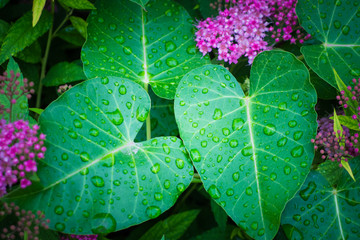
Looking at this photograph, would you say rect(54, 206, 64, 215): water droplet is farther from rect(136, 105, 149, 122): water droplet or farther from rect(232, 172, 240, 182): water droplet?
rect(232, 172, 240, 182): water droplet

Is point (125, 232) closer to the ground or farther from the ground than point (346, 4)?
closer to the ground

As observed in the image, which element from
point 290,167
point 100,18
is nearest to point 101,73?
point 100,18

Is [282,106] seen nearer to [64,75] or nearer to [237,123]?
[237,123]

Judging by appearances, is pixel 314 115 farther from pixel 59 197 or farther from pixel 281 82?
pixel 59 197

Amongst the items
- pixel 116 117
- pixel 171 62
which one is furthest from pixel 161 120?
pixel 116 117

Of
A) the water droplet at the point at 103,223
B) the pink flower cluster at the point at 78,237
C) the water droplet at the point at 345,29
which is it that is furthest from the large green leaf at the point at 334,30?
the pink flower cluster at the point at 78,237

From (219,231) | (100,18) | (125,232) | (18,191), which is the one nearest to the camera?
(18,191)

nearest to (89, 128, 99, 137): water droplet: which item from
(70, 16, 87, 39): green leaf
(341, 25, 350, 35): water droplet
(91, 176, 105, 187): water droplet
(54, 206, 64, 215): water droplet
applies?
(91, 176, 105, 187): water droplet
